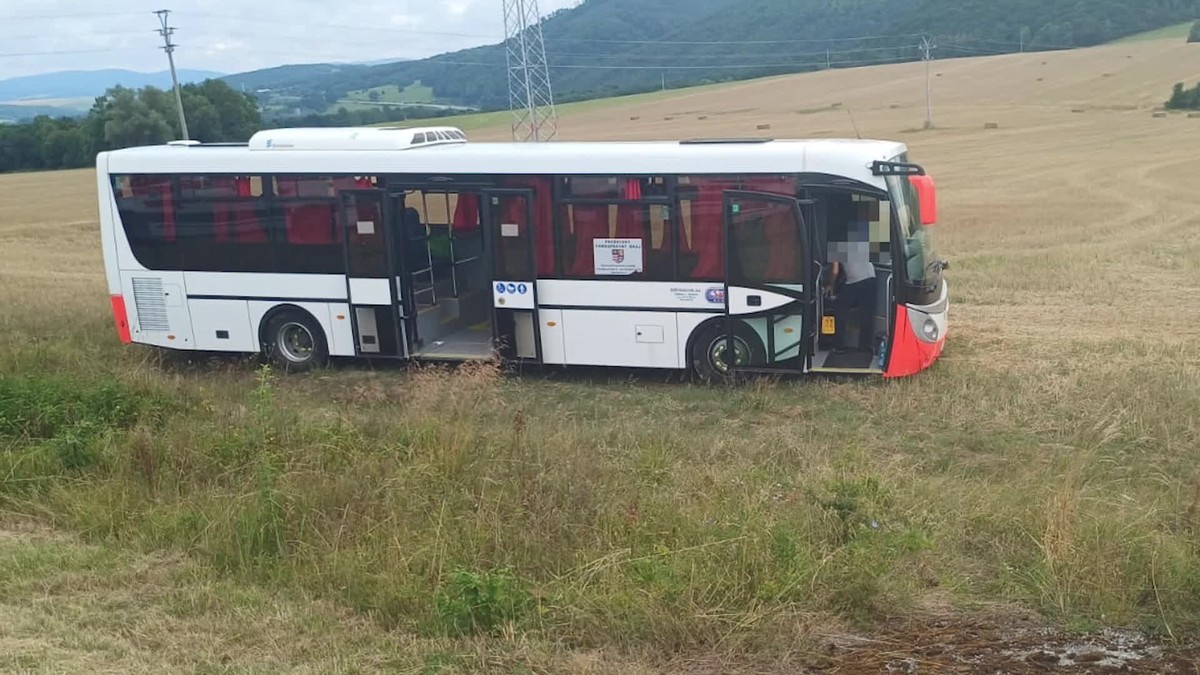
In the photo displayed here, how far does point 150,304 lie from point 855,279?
8.65 m

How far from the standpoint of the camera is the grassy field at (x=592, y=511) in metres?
4.78

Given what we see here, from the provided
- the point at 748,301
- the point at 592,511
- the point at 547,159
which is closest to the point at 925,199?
the point at 748,301

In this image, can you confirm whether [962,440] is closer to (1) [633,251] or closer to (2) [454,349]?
(1) [633,251]

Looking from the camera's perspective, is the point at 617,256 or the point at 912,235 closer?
the point at 912,235

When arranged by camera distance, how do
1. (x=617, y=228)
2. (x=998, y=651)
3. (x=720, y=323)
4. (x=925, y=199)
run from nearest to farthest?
(x=998, y=651), (x=925, y=199), (x=720, y=323), (x=617, y=228)

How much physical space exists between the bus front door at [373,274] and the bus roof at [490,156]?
44cm

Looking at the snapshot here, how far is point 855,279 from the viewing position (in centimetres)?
1170

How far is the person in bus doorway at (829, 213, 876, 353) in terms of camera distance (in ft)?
38.1

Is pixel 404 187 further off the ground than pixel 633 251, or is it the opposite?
pixel 404 187

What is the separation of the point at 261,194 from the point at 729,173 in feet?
18.5

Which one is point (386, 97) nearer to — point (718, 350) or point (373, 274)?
point (373, 274)

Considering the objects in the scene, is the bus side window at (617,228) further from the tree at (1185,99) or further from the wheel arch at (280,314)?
the tree at (1185,99)

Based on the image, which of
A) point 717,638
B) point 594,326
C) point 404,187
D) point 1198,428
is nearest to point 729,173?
point 594,326

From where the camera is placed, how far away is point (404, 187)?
1250 cm
